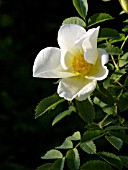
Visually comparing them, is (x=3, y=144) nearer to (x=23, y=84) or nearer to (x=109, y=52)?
(x=23, y=84)

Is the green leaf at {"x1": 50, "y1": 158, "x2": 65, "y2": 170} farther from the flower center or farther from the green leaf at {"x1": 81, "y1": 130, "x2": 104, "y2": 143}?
the flower center

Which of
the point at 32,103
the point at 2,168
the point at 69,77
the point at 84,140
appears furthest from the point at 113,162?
the point at 32,103

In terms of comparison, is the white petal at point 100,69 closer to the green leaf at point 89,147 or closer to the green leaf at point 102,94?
the green leaf at point 102,94

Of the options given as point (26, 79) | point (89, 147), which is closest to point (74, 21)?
point (89, 147)

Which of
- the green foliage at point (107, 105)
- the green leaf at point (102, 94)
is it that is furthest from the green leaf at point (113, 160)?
the green leaf at point (102, 94)

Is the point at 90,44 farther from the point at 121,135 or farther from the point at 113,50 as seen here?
the point at 121,135

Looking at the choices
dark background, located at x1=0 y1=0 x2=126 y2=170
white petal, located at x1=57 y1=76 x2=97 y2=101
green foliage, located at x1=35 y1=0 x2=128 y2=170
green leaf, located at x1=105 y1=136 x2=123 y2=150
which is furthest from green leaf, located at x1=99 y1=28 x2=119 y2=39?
dark background, located at x1=0 y1=0 x2=126 y2=170
